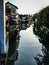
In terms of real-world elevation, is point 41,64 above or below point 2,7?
below

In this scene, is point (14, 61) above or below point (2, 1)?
below

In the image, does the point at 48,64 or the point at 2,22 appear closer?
the point at 48,64

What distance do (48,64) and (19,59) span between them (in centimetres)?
237

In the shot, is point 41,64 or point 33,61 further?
point 33,61

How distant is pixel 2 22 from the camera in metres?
16.6

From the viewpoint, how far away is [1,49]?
16.5 meters

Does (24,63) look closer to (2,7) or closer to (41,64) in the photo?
(41,64)

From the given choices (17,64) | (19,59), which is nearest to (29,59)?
(19,59)

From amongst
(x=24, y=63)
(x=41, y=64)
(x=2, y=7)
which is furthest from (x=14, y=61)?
(x=2, y=7)

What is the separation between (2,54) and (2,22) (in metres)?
1.83

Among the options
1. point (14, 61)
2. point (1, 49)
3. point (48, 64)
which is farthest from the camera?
point (1, 49)

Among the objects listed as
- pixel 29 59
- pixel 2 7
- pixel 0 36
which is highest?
pixel 2 7

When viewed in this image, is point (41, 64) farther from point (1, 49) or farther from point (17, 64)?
point (1, 49)

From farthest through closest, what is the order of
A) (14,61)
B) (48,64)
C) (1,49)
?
(1,49), (14,61), (48,64)
